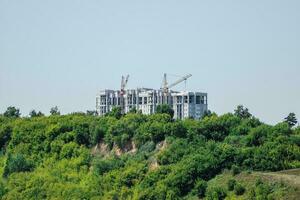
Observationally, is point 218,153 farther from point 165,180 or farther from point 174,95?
point 174,95

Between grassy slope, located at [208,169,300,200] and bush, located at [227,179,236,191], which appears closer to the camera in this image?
grassy slope, located at [208,169,300,200]

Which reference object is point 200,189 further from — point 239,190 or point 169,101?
point 169,101

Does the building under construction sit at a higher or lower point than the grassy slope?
higher

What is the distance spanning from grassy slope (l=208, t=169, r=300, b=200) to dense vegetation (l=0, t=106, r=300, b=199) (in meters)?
0.74

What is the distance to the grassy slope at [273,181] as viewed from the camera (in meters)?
60.2

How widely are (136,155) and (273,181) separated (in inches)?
816

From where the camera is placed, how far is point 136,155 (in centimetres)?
8038

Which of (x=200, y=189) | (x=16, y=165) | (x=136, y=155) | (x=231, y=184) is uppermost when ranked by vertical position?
(x=136, y=155)

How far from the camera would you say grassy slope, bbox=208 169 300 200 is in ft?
197

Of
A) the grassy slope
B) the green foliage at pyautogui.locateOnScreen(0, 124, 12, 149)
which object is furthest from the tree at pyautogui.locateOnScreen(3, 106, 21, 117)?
the grassy slope

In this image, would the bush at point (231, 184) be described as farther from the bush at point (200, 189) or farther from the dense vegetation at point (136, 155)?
the bush at point (200, 189)

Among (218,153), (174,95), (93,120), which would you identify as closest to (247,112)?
(93,120)

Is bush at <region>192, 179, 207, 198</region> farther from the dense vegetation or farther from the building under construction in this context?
the building under construction

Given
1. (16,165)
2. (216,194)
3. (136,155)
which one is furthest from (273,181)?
(16,165)
